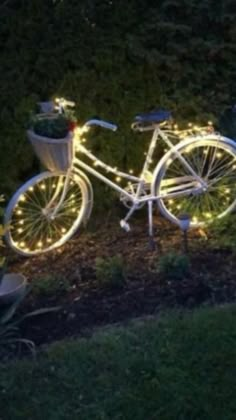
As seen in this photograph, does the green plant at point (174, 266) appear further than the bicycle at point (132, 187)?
No

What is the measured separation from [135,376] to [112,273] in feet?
3.40

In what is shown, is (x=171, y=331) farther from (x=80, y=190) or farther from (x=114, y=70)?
(x=114, y=70)

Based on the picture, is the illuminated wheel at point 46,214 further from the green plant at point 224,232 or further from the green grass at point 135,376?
the green grass at point 135,376

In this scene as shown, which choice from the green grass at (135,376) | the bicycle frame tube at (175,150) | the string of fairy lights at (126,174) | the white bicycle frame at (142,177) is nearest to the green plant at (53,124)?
the string of fairy lights at (126,174)

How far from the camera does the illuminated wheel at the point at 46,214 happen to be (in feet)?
19.4

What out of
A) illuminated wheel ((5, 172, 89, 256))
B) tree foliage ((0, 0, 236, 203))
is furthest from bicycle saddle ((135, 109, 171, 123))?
illuminated wheel ((5, 172, 89, 256))

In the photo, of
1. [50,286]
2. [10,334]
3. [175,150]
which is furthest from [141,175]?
[10,334]

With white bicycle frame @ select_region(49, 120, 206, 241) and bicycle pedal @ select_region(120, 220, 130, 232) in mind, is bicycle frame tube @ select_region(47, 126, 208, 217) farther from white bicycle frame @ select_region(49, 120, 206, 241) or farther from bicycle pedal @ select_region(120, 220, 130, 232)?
bicycle pedal @ select_region(120, 220, 130, 232)

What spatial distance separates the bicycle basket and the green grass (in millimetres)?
1301

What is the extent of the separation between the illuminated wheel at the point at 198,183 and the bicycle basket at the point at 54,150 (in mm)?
711

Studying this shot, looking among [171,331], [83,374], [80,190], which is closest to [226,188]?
[80,190]

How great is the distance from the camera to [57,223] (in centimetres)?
617

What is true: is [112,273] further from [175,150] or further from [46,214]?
[175,150]

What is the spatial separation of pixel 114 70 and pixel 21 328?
2252 millimetres
